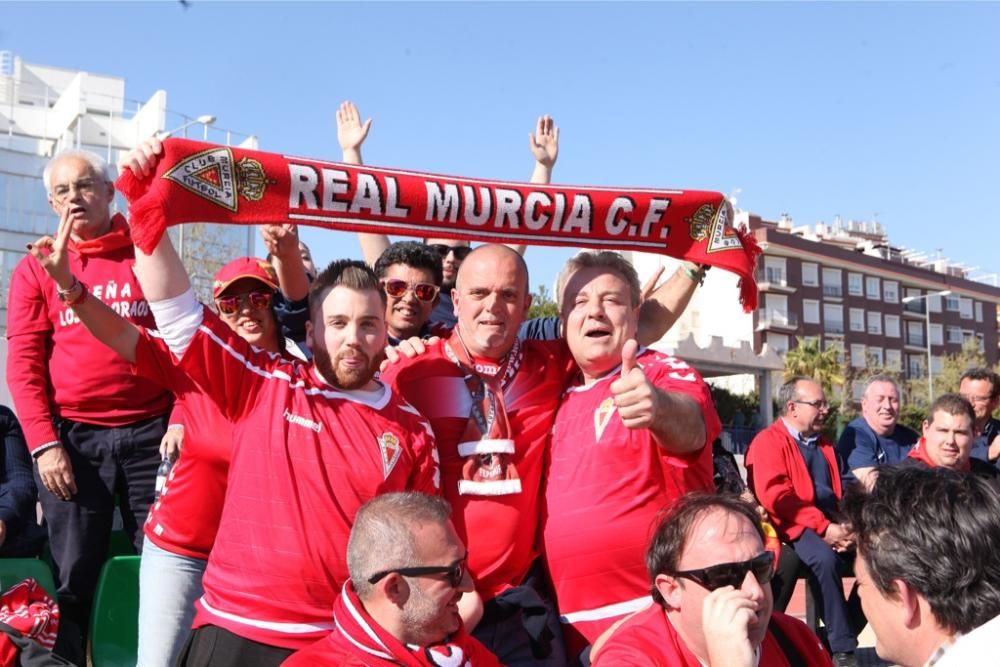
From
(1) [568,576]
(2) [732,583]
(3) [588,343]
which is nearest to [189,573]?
(1) [568,576]

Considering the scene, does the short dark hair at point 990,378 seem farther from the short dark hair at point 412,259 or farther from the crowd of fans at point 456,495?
the short dark hair at point 412,259

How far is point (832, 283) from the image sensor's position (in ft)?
253

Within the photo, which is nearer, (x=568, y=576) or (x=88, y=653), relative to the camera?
(x=568, y=576)

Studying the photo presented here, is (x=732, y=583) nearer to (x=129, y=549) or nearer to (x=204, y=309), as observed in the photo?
(x=204, y=309)

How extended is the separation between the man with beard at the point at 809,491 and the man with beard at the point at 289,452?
4.30 metres

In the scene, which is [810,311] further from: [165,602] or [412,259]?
[165,602]

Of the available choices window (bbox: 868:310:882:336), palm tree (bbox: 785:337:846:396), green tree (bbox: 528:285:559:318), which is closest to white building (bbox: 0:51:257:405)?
green tree (bbox: 528:285:559:318)

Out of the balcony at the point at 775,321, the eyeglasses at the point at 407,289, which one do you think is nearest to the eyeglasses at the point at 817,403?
the eyeglasses at the point at 407,289

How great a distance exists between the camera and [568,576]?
3.68m

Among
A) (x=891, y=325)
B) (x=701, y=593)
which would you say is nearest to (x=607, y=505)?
(x=701, y=593)

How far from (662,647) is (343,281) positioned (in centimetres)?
157

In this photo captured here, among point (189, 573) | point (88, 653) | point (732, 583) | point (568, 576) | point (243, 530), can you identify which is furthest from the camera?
point (88, 653)

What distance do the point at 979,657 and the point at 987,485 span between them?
0.56 meters

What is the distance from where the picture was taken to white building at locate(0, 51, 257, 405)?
45562mm
